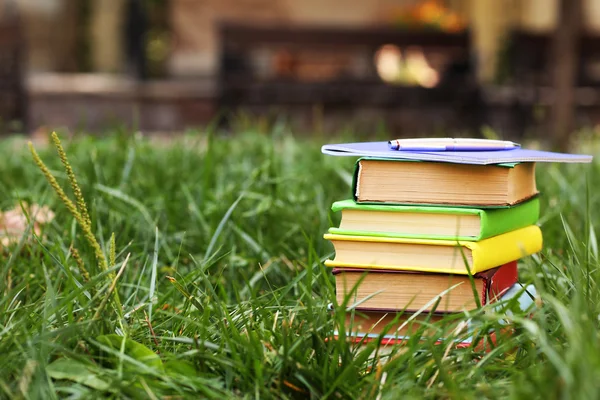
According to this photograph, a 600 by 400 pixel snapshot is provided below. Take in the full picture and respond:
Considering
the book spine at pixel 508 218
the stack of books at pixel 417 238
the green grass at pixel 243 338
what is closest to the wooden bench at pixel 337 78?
the green grass at pixel 243 338

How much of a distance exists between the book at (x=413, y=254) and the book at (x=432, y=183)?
55 millimetres

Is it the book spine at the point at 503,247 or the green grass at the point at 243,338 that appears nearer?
the green grass at the point at 243,338

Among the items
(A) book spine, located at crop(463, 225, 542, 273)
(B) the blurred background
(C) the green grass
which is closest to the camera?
(C) the green grass

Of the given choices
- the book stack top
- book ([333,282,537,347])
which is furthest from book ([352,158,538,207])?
book ([333,282,537,347])

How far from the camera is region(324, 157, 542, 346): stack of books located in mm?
906

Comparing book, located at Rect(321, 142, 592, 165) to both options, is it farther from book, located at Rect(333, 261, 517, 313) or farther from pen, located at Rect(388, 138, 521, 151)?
book, located at Rect(333, 261, 517, 313)

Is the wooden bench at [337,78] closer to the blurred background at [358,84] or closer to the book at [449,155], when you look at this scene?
the blurred background at [358,84]

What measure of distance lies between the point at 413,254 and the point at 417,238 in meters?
0.02

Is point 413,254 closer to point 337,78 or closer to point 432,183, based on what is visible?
point 432,183

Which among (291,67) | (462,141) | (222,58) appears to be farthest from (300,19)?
(462,141)

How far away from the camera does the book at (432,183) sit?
936mm

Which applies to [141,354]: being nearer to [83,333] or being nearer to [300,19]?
[83,333]

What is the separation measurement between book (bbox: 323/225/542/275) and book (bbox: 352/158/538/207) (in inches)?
2.2

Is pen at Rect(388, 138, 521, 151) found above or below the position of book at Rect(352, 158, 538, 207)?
above
